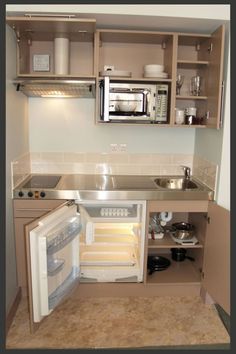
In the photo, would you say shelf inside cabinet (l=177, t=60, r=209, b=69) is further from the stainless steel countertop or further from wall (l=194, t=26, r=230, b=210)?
the stainless steel countertop

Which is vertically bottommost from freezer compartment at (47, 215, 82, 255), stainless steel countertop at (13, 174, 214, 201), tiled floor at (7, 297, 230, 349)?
tiled floor at (7, 297, 230, 349)

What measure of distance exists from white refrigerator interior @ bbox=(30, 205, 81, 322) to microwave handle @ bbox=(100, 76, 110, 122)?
0.73 m

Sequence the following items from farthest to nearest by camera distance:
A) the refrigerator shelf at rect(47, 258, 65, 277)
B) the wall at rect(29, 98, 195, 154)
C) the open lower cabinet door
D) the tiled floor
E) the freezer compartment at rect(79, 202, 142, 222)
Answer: the wall at rect(29, 98, 195, 154) < the freezer compartment at rect(79, 202, 142, 222) < the tiled floor < the refrigerator shelf at rect(47, 258, 65, 277) < the open lower cabinet door

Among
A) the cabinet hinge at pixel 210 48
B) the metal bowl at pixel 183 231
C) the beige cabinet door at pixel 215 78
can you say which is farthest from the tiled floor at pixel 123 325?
the cabinet hinge at pixel 210 48

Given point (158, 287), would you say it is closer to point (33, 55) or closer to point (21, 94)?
point (21, 94)

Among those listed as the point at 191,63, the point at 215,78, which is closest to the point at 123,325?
the point at 215,78

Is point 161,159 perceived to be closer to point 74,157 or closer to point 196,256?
point 74,157

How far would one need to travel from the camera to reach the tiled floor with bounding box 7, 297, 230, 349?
1926 mm

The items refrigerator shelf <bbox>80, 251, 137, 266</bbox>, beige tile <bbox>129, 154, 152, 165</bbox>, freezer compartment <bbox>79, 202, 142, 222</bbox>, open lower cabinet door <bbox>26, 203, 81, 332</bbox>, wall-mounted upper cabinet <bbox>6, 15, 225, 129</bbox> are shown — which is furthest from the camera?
beige tile <bbox>129, 154, 152, 165</bbox>

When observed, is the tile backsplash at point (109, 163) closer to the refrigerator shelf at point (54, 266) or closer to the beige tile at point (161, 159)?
the beige tile at point (161, 159)

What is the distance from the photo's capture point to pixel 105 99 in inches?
88.6

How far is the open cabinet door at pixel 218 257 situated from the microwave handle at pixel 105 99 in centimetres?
104

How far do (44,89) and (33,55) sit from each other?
19.0 inches

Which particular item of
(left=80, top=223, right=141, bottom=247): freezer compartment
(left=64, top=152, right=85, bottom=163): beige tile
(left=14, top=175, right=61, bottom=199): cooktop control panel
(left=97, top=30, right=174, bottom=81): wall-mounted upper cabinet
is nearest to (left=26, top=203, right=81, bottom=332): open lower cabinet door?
(left=14, top=175, right=61, bottom=199): cooktop control panel
